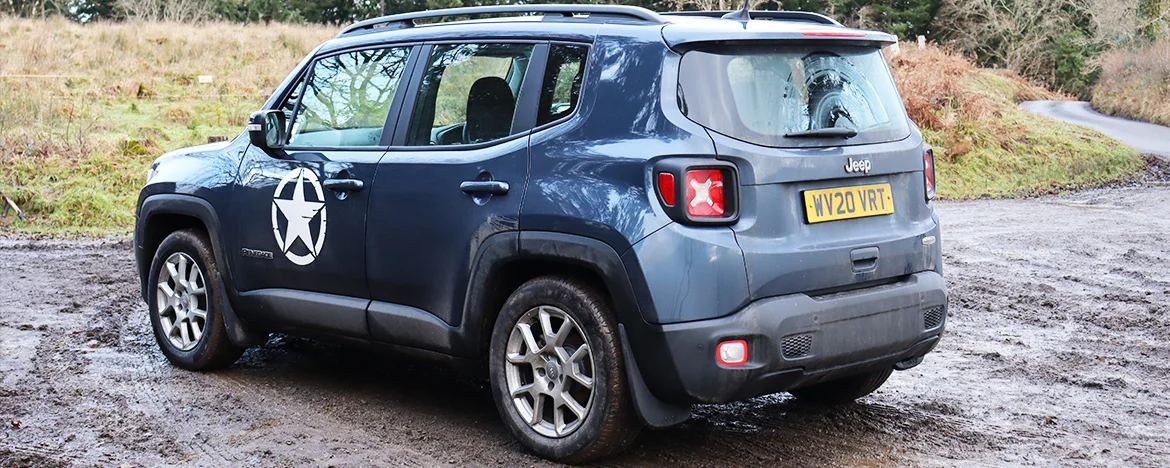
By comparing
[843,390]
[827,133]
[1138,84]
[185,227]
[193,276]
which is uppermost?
[827,133]

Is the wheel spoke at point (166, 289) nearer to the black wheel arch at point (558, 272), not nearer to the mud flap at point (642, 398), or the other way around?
the black wheel arch at point (558, 272)

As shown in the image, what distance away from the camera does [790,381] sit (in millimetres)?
4379

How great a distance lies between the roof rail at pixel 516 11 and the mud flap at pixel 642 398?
1263 millimetres

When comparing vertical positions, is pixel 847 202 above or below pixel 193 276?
above

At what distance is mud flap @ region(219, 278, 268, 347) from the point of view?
6051 millimetres

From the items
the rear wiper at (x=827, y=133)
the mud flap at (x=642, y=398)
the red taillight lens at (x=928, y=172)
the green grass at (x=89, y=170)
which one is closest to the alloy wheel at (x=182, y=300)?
the mud flap at (x=642, y=398)

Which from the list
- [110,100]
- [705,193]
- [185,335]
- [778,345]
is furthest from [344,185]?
[110,100]

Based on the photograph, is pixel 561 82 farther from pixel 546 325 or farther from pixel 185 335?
pixel 185 335

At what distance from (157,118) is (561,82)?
15.1 metres

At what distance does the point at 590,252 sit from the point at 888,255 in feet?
3.96

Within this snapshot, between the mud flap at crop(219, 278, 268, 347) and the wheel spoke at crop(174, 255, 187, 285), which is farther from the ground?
the wheel spoke at crop(174, 255, 187, 285)

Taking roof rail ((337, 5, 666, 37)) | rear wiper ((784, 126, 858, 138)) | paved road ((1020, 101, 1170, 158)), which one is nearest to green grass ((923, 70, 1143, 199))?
paved road ((1020, 101, 1170, 158))

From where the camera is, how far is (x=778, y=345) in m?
4.23

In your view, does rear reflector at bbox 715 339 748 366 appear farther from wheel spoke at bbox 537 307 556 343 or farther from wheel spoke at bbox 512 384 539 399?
wheel spoke at bbox 512 384 539 399
